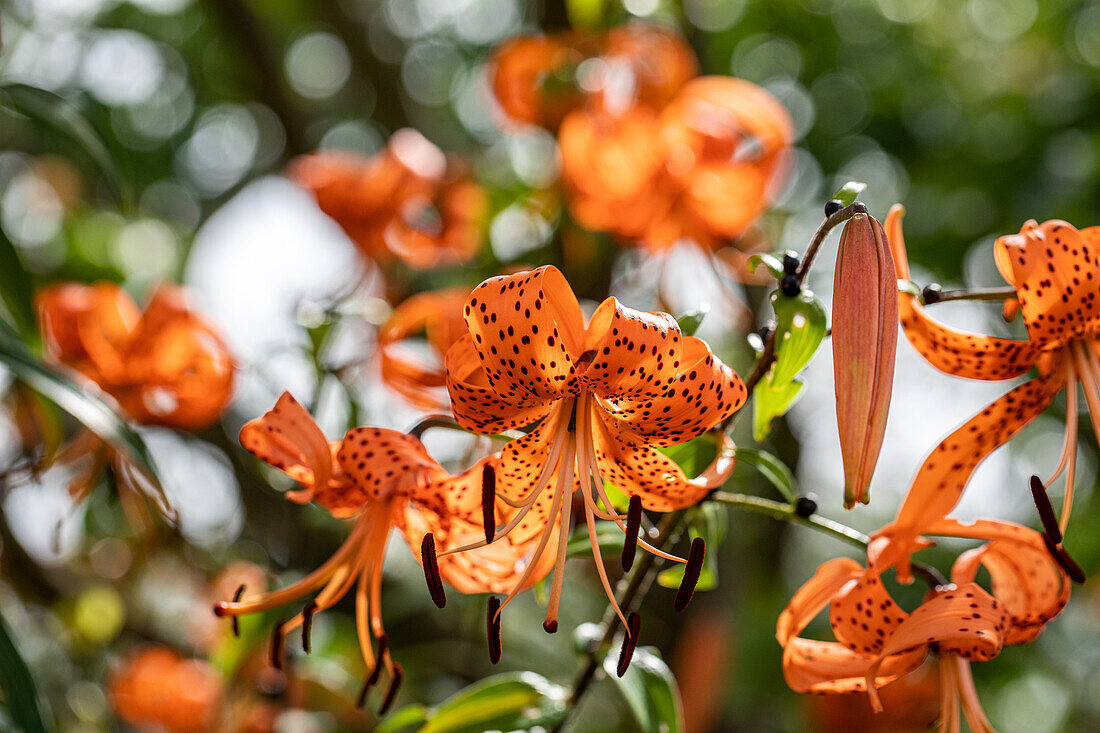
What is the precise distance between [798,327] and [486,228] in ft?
3.89

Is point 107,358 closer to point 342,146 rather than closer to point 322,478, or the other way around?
point 322,478

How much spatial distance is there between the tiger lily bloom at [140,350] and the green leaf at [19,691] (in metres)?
0.50

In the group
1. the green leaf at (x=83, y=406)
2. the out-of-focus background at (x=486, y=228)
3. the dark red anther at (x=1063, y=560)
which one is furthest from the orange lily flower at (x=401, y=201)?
the dark red anther at (x=1063, y=560)

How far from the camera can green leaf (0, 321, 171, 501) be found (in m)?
0.86

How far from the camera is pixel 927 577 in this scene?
864 mm

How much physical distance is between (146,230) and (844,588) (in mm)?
2526

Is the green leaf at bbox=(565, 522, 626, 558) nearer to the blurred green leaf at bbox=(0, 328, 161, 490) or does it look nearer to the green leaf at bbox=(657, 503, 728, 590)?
the green leaf at bbox=(657, 503, 728, 590)

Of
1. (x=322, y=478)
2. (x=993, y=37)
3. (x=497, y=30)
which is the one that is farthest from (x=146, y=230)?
(x=993, y=37)

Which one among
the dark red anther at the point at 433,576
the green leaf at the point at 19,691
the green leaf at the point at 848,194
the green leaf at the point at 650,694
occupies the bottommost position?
the green leaf at the point at 19,691

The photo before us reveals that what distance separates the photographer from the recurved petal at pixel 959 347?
2.96 feet

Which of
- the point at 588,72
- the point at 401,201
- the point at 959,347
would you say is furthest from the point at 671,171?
the point at 959,347

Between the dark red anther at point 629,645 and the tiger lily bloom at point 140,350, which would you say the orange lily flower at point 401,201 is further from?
the dark red anther at point 629,645

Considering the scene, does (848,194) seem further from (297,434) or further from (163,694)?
(163,694)

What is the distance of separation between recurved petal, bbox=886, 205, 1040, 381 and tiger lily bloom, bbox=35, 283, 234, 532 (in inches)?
38.3
